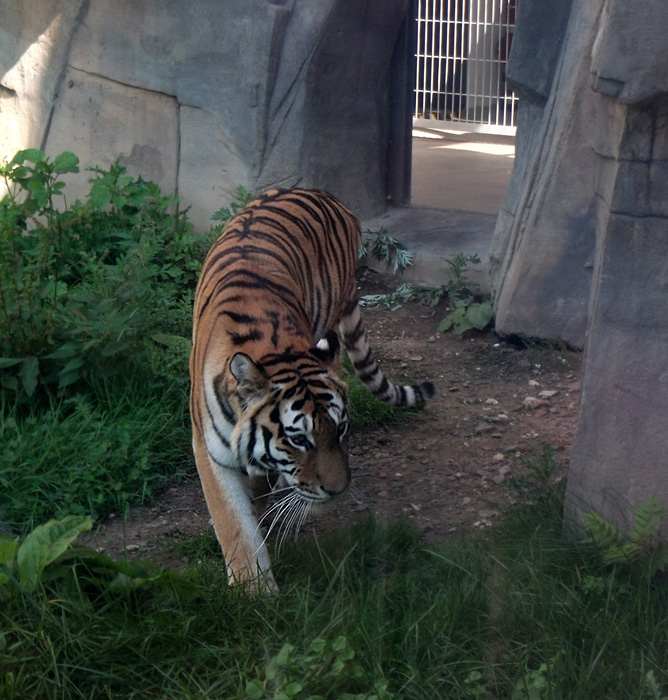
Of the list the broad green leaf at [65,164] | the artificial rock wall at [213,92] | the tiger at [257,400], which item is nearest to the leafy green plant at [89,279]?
the broad green leaf at [65,164]

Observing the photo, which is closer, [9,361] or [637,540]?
[637,540]

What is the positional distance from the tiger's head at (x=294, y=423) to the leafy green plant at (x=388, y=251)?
3303 millimetres

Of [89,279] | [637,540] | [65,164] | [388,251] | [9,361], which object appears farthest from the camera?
[388,251]

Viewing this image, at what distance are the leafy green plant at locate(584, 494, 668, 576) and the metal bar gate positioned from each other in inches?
365

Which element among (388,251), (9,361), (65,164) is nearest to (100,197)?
(65,164)

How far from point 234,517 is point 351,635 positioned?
0.80 meters

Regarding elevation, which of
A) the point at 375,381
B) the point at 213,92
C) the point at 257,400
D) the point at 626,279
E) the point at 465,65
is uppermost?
the point at 465,65

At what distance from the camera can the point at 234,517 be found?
10.2 ft

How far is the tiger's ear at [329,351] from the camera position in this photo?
3.07 m

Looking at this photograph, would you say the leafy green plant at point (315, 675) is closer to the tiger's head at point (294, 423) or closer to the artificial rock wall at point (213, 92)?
the tiger's head at point (294, 423)

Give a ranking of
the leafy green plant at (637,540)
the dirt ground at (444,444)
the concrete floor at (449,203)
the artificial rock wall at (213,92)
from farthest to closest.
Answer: the concrete floor at (449,203) < the artificial rock wall at (213,92) < the dirt ground at (444,444) < the leafy green plant at (637,540)

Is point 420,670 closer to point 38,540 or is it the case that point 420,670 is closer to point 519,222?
point 38,540

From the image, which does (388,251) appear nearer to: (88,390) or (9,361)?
(88,390)

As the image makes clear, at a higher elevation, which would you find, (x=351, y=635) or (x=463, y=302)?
(x=463, y=302)
